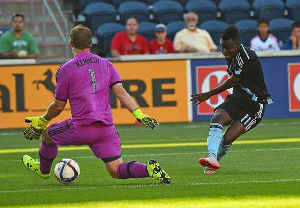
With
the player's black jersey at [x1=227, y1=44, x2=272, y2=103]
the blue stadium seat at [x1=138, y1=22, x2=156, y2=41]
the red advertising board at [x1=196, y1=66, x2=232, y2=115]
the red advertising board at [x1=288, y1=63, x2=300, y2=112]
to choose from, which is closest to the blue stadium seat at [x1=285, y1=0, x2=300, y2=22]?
the blue stadium seat at [x1=138, y1=22, x2=156, y2=41]

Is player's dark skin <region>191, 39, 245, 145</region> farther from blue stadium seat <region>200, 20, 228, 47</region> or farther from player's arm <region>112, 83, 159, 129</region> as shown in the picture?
blue stadium seat <region>200, 20, 228, 47</region>

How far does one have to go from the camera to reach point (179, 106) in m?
20.0

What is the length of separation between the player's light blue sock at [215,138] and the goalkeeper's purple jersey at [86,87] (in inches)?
64.1

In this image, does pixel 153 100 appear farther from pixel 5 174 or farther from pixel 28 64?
pixel 5 174

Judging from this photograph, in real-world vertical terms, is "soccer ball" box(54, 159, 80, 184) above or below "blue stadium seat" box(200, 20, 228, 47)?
below

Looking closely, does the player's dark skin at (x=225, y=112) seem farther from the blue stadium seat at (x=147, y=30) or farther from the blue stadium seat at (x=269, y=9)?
the blue stadium seat at (x=269, y=9)

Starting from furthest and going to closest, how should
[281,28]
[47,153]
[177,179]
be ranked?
[281,28] → [177,179] → [47,153]

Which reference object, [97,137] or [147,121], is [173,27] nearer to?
[97,137]

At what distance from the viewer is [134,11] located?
78.4 feet

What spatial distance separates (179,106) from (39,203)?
11781mm

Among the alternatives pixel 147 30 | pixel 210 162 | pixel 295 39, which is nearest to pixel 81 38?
pixel 210 162

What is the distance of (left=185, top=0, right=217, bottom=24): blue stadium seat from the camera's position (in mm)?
24438

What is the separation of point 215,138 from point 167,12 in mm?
13719

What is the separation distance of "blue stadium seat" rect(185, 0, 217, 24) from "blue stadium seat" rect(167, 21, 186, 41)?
1.01 meters
